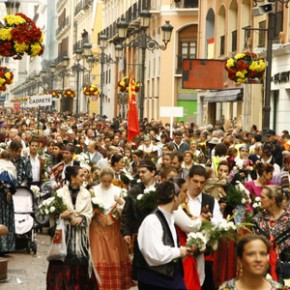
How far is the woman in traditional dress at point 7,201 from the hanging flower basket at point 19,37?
14.1 ft

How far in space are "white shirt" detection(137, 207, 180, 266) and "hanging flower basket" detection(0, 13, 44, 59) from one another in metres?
10.8

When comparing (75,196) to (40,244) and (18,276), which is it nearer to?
(18,276)

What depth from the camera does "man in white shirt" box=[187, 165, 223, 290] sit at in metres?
10.2

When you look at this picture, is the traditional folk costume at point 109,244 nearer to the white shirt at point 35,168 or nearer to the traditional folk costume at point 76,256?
the traditional folk costume at point 76,256

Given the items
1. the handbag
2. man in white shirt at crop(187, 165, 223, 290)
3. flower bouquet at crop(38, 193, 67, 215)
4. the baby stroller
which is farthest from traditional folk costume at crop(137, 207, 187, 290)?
the baby stroller

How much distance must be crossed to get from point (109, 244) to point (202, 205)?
5.03 ft

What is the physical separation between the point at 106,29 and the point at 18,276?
67.3 meters

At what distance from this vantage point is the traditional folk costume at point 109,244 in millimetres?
11438

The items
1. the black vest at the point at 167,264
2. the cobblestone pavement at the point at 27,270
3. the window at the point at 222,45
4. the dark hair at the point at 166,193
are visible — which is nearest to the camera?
the black vest at the point at 167,264

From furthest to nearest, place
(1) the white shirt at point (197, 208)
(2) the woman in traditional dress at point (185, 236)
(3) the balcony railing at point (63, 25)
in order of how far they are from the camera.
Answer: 1. (3) the balcony railing at point (63, 25)
2. (1) the white shirt at point (197, 208)
3. (2) the woman in traditional dress at point (185, 236)

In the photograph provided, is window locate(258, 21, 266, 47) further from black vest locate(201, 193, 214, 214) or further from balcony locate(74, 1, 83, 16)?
balcony locate(74, 1, 83, 16)

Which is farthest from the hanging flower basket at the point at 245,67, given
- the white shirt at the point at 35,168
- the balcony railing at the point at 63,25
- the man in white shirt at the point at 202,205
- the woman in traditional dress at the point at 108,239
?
the balcony railing at the point at 63,25

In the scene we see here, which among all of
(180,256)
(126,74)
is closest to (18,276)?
(180,256)

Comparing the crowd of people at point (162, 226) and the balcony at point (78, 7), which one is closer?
the crowd of people at point (162, 226)
